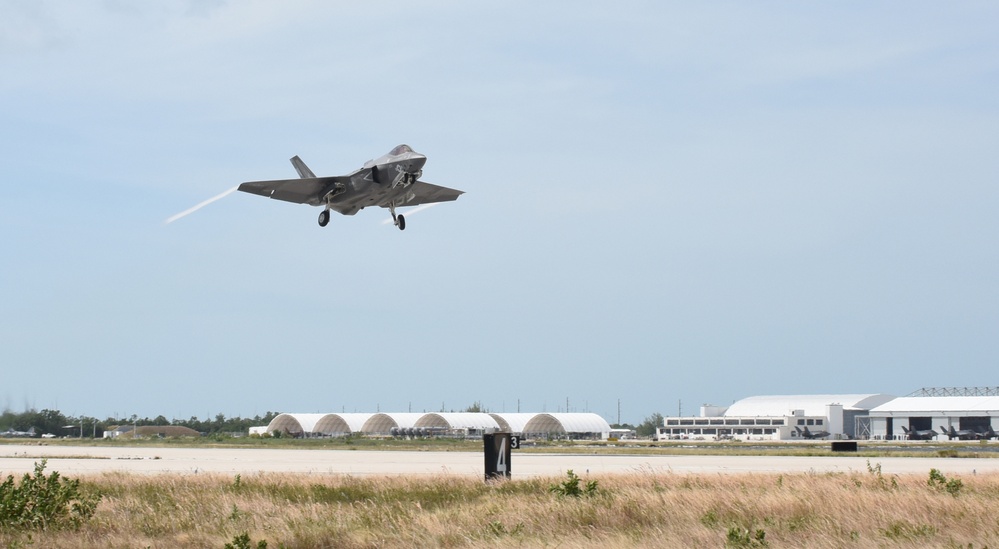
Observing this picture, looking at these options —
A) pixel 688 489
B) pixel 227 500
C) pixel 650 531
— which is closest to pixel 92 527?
pixel 227 500

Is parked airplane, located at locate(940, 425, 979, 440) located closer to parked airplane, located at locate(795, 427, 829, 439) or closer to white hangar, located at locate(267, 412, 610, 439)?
parked airplane, located at locate(795, 427, 829, 439)

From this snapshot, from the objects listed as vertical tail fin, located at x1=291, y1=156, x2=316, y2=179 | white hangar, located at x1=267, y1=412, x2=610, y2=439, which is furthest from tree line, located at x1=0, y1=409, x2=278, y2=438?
vertical tail fin, located at x1=291, y1=156, x2=316, y2=179

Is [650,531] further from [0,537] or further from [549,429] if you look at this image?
[549,429]

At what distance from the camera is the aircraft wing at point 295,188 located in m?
39.5

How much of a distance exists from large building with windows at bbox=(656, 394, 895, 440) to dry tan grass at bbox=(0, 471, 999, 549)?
118724mm

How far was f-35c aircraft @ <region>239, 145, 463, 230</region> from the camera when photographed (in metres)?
36.7

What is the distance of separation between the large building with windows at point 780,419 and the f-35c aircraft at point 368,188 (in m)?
107

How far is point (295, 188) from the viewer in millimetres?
40094

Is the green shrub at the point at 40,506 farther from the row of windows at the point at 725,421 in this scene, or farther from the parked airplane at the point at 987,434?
the row of windows at the point at 725,421

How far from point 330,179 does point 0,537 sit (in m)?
23.4

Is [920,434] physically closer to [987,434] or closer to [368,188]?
[987,434]

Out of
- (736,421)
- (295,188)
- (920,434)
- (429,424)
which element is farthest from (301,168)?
(736,421)

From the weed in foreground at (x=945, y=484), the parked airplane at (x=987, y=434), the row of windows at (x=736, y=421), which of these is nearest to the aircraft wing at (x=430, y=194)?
the weed in foreground at (x=945, y=484)

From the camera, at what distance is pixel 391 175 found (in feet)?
121
